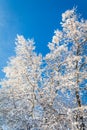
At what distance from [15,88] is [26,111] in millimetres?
1702

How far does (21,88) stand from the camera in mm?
22328

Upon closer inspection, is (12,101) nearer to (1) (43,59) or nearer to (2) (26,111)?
(2) (26,111)

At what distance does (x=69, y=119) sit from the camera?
64.6 ft

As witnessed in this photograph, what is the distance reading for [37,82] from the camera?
72.0 ft

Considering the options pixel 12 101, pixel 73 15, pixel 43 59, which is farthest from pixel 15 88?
pixel 73 15

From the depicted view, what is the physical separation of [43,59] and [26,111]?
362 cm

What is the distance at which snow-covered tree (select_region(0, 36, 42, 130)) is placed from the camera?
21.9m

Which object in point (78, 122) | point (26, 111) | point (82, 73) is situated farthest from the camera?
point (26, 111)

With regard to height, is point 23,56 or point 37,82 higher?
point 23,56

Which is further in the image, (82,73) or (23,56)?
(23,56)

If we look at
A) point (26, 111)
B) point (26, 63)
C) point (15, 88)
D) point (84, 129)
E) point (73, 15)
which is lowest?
point (84, 129)

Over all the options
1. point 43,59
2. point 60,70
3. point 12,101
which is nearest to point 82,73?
point 60,70

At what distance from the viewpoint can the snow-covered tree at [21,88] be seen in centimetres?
2186

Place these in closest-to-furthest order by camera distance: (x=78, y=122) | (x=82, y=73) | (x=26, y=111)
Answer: (x=78, y=122), (x=82, y=73), (x=26, y=111)
